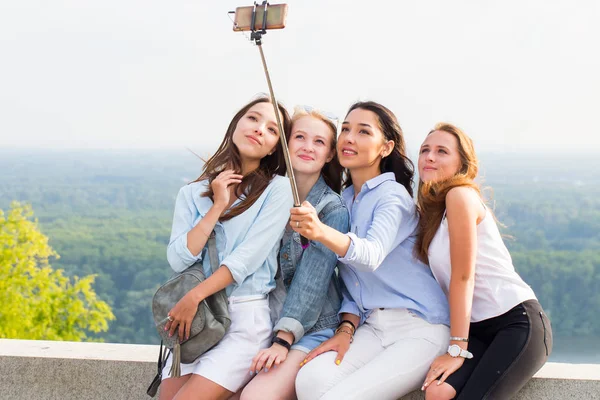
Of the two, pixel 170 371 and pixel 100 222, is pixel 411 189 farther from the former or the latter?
pixel 100 222

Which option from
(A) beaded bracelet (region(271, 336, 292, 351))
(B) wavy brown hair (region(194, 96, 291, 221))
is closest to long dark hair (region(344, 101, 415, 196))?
(B) wavy brown hair (region(194, 96, 291, 221))

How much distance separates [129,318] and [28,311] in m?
6.25

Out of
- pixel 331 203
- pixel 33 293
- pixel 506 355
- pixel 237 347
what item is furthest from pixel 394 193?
pixel 33 293

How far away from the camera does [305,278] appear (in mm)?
2420

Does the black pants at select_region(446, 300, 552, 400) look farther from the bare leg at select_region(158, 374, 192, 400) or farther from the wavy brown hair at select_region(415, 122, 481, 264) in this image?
the bare leg at select_region(158, 374, 192, 400)

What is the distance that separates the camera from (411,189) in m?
2.69

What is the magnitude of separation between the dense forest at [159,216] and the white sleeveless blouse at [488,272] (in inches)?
543

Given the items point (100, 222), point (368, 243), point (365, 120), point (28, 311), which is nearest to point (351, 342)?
point (368, 243)

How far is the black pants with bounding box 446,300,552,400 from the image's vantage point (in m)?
2.12

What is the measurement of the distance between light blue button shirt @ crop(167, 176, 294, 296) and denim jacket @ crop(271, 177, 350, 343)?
0.07 m

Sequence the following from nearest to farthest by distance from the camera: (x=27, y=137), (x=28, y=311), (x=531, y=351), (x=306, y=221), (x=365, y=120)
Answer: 1. (x=306, y=221)
2. (x=531, y=351)
3. (x=365, y=120)
4. (x=28, y=311)
5. (x=27, y=137)

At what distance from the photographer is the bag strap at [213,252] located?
2.40 m

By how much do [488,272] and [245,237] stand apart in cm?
84

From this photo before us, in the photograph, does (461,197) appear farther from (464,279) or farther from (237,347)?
(237,347)
